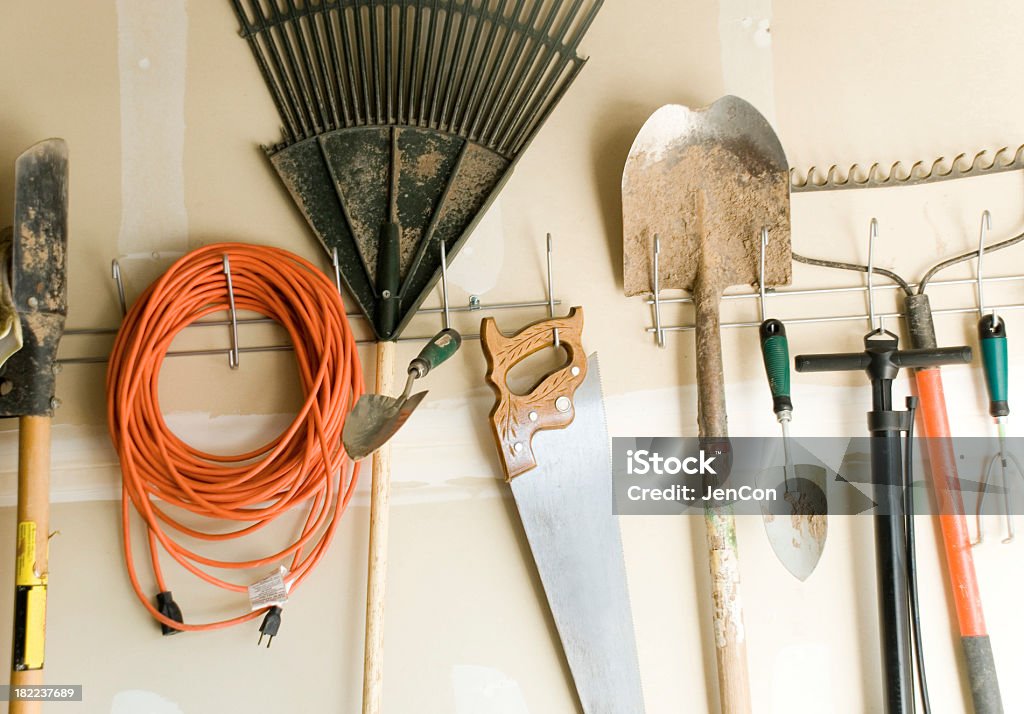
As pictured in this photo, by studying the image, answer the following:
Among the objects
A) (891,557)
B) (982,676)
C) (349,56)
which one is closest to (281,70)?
(349,56)

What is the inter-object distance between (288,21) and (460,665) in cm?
135

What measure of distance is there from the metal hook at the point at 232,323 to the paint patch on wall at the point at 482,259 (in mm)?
435

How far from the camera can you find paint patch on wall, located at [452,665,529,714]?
158 centimetres

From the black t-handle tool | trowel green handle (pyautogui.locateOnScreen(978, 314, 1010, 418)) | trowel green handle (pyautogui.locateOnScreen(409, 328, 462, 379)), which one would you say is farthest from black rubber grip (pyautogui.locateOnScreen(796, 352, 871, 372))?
trowel green handle (pyautogui.locateOnScreen(409, 328, 462, 379))

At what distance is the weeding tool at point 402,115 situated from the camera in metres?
1.64

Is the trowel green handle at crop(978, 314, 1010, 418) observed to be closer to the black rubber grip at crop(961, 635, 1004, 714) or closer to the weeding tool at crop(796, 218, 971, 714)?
the weeding tool at crop(796, 218, 971, 714)

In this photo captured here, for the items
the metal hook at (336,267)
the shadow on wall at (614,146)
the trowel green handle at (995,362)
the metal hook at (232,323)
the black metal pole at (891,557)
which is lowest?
the black metal pole at (891,557)

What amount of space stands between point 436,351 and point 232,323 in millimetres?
458

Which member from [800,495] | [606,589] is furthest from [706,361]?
[606,589]

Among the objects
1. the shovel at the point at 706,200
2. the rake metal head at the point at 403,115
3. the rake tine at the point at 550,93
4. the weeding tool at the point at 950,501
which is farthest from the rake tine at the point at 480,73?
the weeding tool at the point at 950,501

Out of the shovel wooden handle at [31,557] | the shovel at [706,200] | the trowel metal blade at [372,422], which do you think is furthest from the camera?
the shovel at [706,200]

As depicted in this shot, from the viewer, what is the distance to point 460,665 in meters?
1.59

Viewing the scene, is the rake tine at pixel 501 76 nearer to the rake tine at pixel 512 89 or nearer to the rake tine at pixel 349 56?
the rake tine at pixel 512 89

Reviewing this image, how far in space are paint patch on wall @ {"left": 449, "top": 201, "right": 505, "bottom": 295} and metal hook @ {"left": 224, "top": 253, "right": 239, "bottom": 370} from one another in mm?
435
